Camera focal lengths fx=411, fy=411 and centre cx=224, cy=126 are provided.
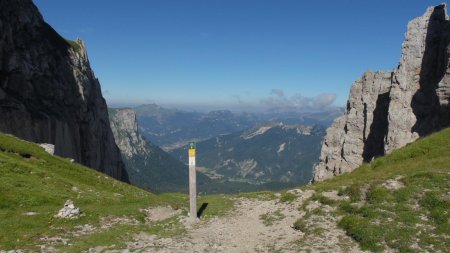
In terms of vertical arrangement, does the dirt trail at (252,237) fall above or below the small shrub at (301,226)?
below

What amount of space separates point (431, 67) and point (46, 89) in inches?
4696

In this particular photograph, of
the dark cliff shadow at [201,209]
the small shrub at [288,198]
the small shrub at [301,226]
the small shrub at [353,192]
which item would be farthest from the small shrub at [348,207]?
the dark cliff shadow at [201,209]

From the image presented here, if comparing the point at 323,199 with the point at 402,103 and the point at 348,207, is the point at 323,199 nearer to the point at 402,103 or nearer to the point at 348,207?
the point at 348,207

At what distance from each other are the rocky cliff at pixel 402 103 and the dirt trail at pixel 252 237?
215ft

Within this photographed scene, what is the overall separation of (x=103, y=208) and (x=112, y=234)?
766 cm

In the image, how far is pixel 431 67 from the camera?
11350 cm

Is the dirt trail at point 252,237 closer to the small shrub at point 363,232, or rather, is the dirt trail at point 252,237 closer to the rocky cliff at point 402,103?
the small shrub at point 363,232

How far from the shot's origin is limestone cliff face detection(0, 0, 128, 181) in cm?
11662

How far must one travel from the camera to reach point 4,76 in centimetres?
11675

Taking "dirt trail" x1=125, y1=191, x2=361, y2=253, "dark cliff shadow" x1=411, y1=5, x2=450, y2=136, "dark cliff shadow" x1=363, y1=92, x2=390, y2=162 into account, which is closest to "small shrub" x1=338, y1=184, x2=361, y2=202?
"dirt trail" x1=125, y1=191, x2=361, y2=253

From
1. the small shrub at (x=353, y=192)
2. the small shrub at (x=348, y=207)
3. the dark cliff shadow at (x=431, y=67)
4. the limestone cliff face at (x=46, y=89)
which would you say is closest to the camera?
the small shrub at (x=348, y=207)

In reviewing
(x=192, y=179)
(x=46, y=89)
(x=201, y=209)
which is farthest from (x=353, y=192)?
(x=46, y=89)

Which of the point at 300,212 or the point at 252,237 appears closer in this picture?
the point at 252,237

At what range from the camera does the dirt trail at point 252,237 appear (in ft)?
81.2
